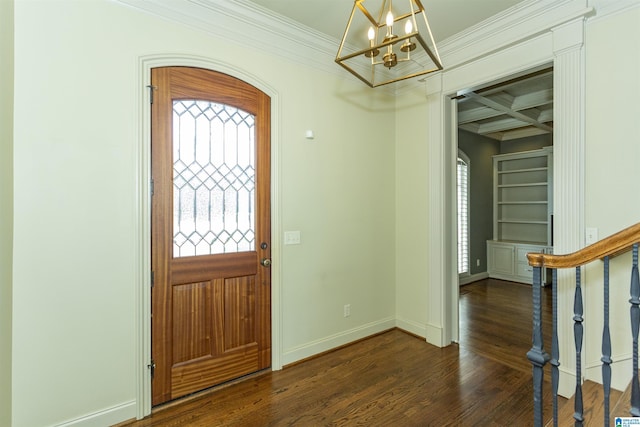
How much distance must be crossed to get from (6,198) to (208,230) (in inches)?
46.1

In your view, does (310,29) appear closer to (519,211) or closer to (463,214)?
(463,214)

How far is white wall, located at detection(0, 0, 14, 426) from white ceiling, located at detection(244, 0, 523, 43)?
1.63 m

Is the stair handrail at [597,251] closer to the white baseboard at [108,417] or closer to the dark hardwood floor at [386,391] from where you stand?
the dark hardwood floor at [386,391]

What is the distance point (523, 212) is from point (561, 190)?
4.52 metres

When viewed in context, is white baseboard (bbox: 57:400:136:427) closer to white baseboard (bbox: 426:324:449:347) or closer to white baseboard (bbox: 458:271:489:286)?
white baseboard (bbox: 426:324:449:347)

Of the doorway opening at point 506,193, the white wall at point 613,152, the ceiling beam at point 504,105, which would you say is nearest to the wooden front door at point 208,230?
the white wall at point 613,152

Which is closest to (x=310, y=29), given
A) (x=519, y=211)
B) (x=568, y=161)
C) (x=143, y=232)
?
(x=143, y=232)

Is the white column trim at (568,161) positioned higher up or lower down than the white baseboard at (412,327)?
higher up

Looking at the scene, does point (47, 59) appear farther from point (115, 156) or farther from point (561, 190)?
point (561, 190)

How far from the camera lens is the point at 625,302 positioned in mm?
2129

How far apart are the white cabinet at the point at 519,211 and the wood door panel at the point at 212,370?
17.7ft

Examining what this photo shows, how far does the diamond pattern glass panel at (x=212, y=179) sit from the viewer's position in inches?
93.7

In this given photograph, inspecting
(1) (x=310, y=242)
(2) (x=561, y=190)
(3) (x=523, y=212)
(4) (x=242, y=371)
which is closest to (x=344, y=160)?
(1) (x=310, y=242)

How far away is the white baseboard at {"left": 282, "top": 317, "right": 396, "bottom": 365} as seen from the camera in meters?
2.93
